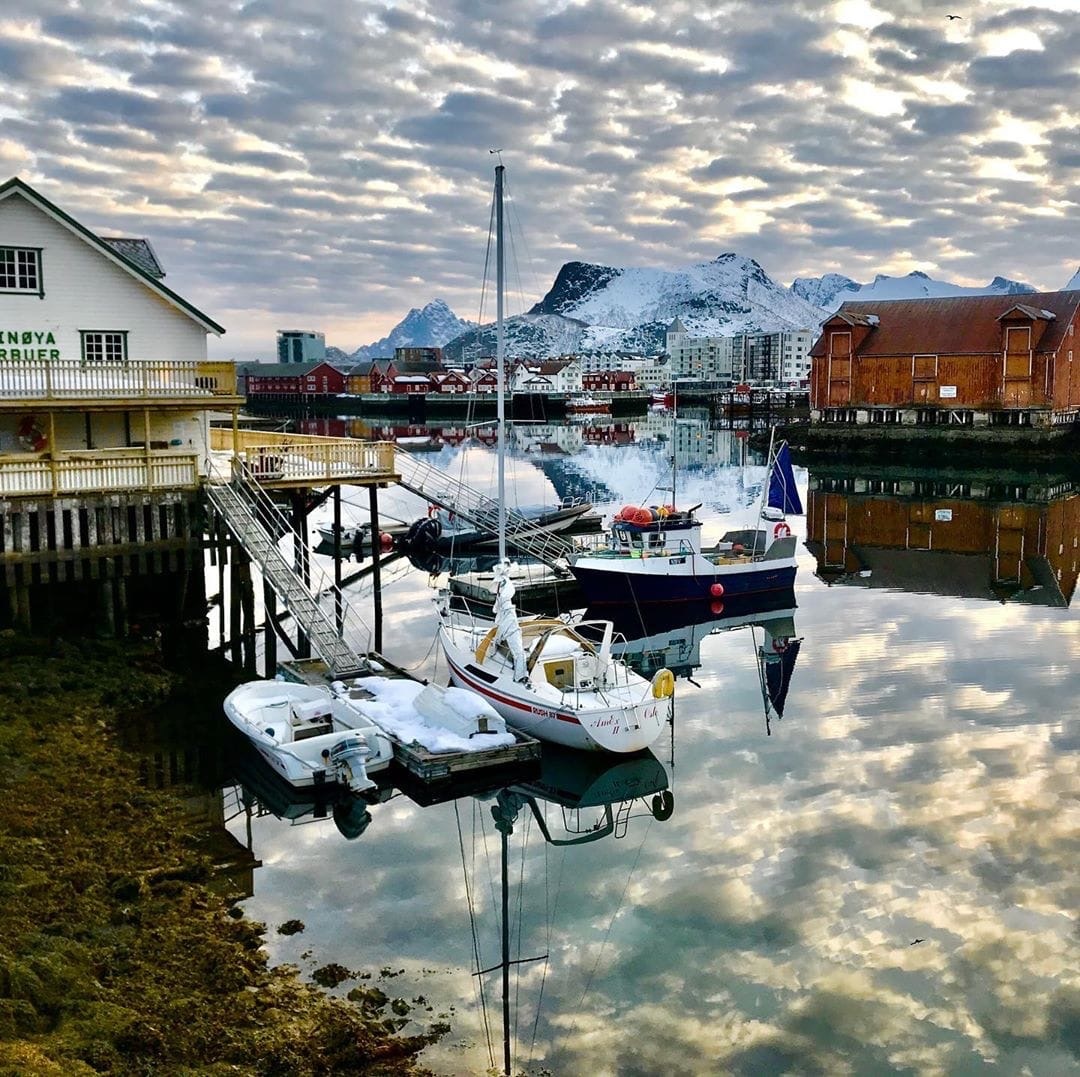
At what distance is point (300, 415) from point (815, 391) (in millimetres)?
87866

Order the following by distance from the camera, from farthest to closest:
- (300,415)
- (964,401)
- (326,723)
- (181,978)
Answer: (300,415), (964,401), (326,723), (181,978)

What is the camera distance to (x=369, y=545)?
4400 cm

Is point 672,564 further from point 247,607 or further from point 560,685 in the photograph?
point 560,685

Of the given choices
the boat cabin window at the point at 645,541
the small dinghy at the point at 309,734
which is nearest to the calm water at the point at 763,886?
the small dinghy at the point at 309,734

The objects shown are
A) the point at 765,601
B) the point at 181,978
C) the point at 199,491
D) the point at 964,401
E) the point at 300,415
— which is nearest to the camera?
the point at 181,978

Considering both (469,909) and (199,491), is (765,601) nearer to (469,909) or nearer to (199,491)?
(199,491)

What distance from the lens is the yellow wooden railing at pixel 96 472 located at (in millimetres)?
25469

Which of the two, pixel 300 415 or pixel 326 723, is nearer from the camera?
pixel 326 723

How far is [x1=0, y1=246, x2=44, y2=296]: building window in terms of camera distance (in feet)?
90.6

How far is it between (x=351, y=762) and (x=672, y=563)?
1791 cm

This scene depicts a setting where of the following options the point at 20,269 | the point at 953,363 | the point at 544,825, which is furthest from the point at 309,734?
the point at 953,363

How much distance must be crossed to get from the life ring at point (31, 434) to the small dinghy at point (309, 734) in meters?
11.7

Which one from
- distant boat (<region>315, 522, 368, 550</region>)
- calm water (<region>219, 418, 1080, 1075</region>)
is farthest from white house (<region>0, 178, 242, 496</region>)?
distant boat (<region>315, 522, 368, 550</region>)

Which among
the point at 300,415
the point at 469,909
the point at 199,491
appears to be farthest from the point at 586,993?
the point at 300,415
